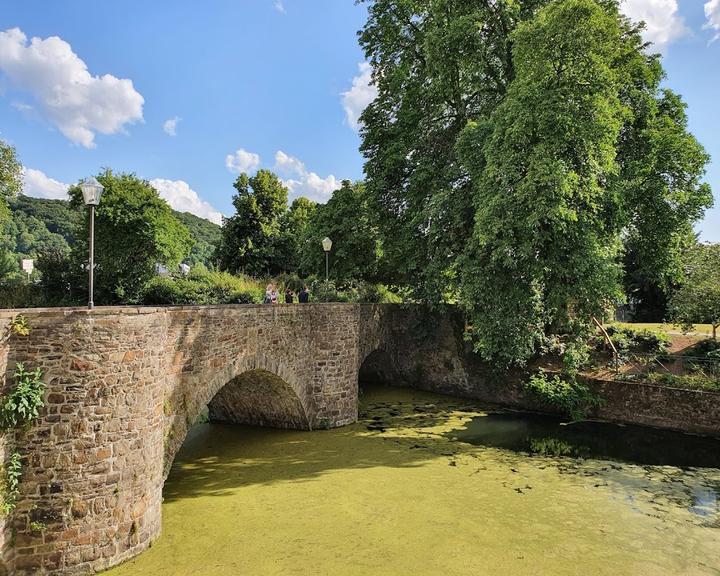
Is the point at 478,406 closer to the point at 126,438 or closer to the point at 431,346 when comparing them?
the point at 431,346

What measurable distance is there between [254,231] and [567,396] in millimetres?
22332

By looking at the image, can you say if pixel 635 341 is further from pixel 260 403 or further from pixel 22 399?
pixel 22 399

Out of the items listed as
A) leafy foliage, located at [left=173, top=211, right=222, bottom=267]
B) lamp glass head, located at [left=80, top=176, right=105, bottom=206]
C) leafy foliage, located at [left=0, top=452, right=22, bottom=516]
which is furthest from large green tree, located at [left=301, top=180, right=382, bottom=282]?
leafy foliage, located at [left=173, top=211, right=222, bottom=267]

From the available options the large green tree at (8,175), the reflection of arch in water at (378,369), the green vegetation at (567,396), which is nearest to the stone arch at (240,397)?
the reflection of arch in water at (378,369)

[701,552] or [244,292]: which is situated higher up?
[244,292]

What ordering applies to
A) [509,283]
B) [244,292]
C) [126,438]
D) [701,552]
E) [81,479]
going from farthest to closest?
[244,292] < [509,283] < [701,552] < [126,438] < [81,479]

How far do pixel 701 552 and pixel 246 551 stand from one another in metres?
6.75

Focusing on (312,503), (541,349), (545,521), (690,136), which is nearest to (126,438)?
(312,503)

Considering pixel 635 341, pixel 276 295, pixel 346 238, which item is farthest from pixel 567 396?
pixel 346 238

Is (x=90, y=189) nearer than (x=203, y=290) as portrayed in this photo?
Yes

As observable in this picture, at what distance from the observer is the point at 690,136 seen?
14.3 m

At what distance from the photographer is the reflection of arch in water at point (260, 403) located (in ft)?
40.7

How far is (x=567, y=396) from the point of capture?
1480cm

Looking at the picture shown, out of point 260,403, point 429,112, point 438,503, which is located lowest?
point 438,503
